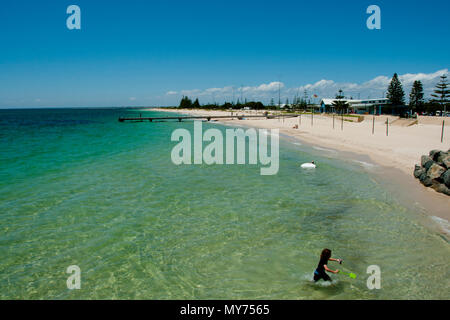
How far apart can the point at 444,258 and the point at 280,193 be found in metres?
7.94

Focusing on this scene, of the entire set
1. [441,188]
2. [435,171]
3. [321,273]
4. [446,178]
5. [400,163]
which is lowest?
[321,273]

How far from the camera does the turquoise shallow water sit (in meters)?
7.57

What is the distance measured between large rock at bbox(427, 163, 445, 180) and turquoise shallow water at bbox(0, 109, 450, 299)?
8.88 feet

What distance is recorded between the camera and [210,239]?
403 inches

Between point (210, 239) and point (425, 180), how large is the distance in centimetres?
1347

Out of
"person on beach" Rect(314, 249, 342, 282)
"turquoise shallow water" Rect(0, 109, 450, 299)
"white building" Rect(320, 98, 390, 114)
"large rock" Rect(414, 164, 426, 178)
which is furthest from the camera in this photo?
"white building" Rect(320, 98, 390, 114)

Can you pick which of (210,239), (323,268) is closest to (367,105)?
(210,239)

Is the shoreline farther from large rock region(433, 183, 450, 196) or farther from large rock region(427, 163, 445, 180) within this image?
large rock region(427, 163, 445, 180)

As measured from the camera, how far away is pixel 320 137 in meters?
43.8

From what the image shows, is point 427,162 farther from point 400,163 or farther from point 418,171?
point 400,163

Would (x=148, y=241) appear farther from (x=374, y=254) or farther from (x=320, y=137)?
(x=320, y=137)

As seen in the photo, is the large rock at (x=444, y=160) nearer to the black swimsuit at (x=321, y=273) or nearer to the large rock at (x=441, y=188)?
the large rock at (x=441, y=188)

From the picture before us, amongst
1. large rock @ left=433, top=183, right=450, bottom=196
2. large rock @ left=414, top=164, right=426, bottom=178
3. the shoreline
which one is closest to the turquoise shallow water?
the shoreline

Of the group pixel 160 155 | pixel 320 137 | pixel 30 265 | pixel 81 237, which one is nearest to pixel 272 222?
pixel 81 237
